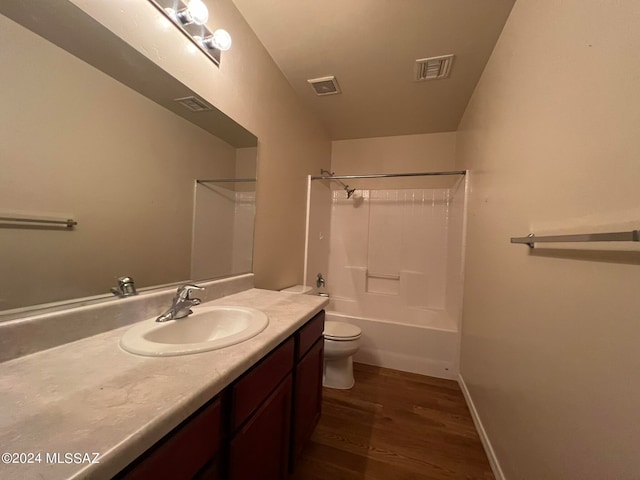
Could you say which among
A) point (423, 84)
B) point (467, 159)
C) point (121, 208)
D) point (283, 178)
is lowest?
point (121, 208)

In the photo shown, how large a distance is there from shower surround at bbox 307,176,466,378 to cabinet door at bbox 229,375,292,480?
1.45 meters

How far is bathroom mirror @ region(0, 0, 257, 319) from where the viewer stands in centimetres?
67

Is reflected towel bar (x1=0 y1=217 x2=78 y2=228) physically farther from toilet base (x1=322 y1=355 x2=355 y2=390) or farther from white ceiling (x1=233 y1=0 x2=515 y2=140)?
toilet base (x1=322 y1=355 x2=355 y2=390)

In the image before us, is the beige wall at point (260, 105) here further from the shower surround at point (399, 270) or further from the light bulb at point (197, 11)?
the shower surround at point (399, 270)

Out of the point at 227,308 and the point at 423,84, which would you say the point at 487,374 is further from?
the point at 423,84

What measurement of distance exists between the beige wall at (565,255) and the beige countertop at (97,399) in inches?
35.4

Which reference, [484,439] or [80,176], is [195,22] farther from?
[484,439]

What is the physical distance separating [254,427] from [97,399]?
1.53ft

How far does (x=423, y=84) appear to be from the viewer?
1967mm

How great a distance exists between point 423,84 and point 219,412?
236 centimetres

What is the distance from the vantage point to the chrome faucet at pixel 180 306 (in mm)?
964

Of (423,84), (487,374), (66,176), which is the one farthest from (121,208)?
(423,84)

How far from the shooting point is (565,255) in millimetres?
803

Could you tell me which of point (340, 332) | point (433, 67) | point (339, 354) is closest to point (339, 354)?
point (339, 354)
